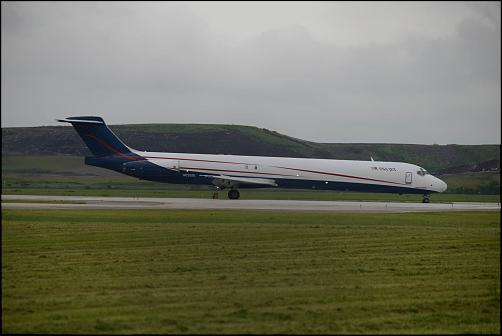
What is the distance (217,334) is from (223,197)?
4192 cm

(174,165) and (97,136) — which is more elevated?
(97,136)

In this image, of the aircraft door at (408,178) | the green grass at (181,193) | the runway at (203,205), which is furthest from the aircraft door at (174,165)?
the aircraft door at (408,178)

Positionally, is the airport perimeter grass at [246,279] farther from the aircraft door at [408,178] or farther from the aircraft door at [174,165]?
the aircraft door at [408,178]

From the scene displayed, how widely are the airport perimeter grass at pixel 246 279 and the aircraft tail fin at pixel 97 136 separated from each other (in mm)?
26488

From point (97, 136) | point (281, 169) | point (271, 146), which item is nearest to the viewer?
point (97, 136)

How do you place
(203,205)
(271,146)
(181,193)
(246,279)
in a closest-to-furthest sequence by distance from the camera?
(246,279) → (203,205) → (181,193) → (271,146)

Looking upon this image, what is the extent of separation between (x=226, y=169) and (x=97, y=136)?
985 centimetres

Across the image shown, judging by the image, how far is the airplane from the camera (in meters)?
53.1

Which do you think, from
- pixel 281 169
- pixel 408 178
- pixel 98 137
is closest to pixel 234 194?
pixel 281 169

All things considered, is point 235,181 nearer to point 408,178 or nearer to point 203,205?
point 203,205

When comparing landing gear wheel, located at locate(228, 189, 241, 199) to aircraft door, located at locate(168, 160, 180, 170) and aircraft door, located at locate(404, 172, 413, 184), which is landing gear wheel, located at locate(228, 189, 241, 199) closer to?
aircraft door, located at locate(168, 160, 180, 170)

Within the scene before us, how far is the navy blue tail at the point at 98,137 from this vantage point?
172 feet

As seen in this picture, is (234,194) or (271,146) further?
(271,146)

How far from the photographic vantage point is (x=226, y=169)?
2111 inches
